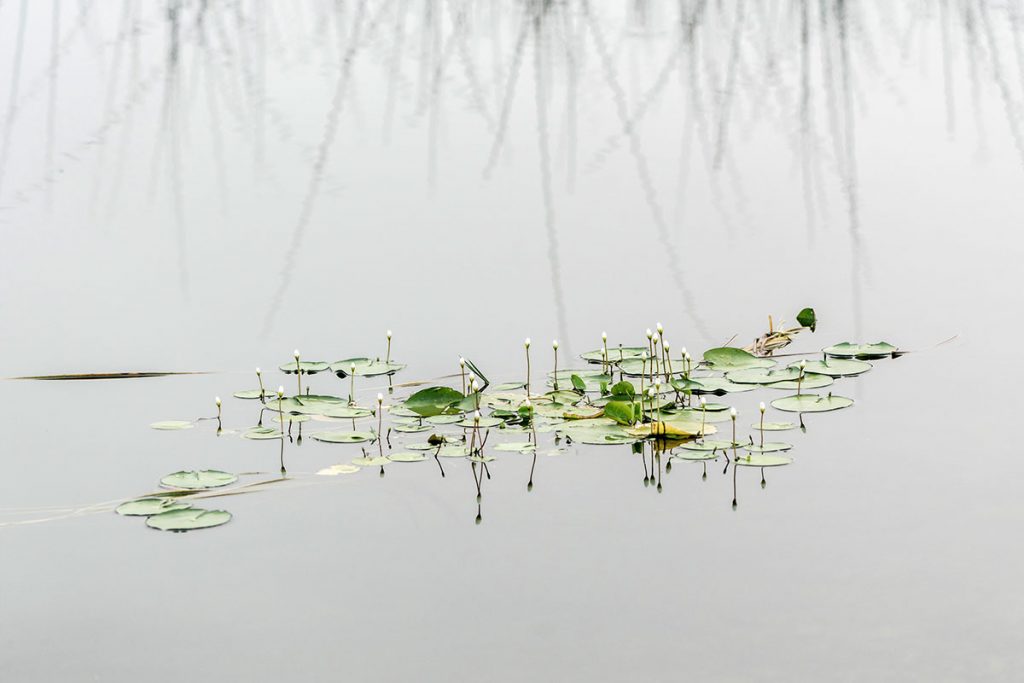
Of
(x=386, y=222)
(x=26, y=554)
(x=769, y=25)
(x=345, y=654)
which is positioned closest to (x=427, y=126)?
(x=386, y=222)

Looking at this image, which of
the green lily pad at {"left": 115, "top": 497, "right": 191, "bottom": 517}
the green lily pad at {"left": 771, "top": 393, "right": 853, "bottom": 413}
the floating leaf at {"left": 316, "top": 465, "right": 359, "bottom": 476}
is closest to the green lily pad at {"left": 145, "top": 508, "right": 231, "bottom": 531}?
the green lily pad at {"left": 115, "top": 497, "right": 191, "bottom": 517}

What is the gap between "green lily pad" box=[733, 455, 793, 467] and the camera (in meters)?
1.88

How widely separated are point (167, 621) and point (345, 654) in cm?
22

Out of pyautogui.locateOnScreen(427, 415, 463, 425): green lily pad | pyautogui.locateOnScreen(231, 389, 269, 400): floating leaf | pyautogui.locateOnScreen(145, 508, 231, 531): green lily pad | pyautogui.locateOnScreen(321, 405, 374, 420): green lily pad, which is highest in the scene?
pyautogui.locateOnScreen(231, 389, 269, 400): floating leaf

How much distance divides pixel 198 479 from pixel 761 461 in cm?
79

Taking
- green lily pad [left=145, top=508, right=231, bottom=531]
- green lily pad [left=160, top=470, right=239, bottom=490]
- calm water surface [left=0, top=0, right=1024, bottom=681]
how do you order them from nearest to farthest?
calm water surface [left=0, top=0, right=1024, bottom=681]
green lily pad [left=145, top=508, right=231, bottom=531]
green lily pad [left=160, top=470, right=239, bottom=490]

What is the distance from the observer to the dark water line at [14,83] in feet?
9.75

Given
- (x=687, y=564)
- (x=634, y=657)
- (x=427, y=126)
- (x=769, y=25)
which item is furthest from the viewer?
(x=769, y=25)

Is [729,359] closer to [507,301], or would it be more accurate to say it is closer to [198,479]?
[507,301]

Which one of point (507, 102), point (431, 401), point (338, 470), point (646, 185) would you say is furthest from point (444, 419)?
point (507, 102)

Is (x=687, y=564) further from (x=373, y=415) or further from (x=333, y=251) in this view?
(x=333, y=251)

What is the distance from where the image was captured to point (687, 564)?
1.57 m

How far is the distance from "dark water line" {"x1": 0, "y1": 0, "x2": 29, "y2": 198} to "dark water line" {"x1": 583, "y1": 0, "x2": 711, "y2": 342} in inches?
54.7

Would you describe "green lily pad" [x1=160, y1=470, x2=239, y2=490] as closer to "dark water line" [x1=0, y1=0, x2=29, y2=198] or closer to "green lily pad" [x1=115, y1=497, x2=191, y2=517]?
"green lily pad" [x1=115, y1=497, x2=191, y2=517]
